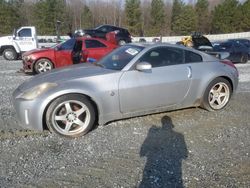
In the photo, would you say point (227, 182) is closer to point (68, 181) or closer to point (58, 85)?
point (68, 181)

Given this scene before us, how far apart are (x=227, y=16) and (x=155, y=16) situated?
1311 cm

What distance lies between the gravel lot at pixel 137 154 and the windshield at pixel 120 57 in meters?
1.03

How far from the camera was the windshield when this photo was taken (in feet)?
18.4

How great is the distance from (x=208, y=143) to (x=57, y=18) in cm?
5097

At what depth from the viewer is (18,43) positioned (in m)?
18.1

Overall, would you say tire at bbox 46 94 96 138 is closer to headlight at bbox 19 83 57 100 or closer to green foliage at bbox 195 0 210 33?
headlight at bbox 19 83 57 100

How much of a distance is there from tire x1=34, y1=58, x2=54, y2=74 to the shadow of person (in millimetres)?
7351

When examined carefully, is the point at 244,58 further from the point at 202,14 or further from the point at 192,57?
the point at 202,14

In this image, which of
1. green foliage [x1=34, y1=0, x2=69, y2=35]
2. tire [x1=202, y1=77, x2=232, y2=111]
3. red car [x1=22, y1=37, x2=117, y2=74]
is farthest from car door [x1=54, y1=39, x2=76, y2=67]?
green foliage [x1=34, y1=0, x2=69, y2=35]

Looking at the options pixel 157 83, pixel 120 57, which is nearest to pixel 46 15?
pixel 120 57

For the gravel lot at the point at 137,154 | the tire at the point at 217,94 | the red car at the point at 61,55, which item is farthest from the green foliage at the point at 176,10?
the gravel lot at the point at 137,154

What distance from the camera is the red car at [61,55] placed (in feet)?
38.8

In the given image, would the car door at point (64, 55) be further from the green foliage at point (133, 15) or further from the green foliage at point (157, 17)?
Result: the green foliage at point (157, 17)

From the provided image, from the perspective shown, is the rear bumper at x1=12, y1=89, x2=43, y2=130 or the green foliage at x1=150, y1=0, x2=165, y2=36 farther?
the green foliage at x1=150, y1=0, x2=165, y2=36
